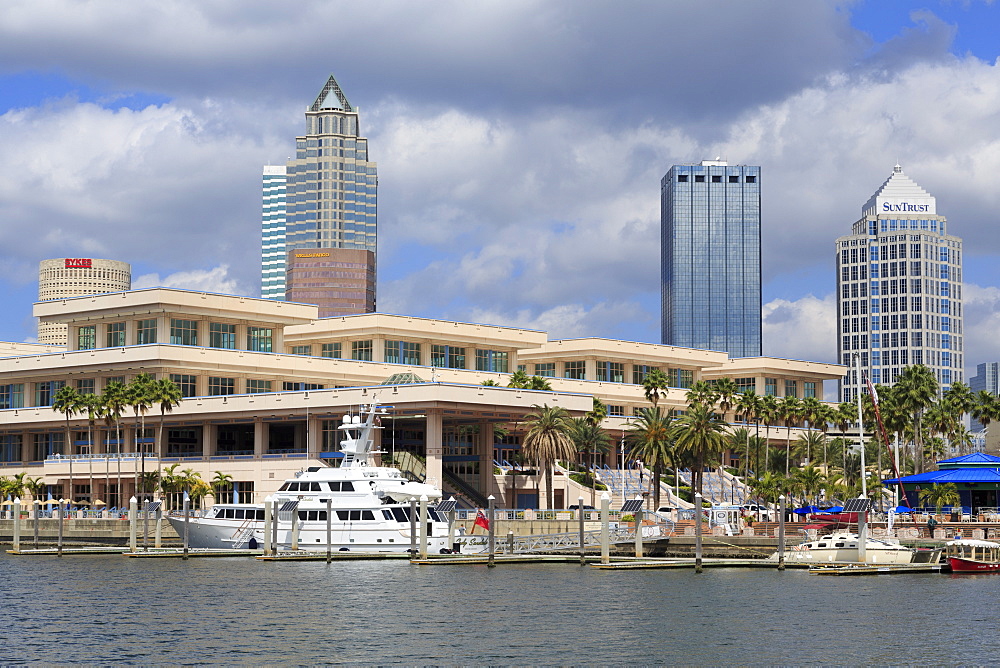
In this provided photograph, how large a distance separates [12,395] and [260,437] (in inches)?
1391

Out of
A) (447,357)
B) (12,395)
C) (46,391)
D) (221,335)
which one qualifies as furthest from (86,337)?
(447,357)

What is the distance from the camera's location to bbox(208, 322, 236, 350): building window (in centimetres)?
14912

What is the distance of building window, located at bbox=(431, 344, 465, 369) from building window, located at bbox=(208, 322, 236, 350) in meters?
23.0

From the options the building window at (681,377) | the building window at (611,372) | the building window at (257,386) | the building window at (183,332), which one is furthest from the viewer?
the building window at (681,377)

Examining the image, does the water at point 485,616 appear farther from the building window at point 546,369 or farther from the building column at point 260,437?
the building window at point 546,369

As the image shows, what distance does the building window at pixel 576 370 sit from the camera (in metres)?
179

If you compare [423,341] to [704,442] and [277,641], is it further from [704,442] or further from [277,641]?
[277,641]

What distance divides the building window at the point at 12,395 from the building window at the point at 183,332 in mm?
19786

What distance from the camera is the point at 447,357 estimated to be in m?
164

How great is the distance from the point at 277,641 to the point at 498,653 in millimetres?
9130

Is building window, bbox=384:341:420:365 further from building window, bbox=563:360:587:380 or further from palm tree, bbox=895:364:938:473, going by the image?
palm tree, bbox=895:364:938:473

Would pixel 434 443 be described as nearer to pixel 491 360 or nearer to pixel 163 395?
pixel 163 395

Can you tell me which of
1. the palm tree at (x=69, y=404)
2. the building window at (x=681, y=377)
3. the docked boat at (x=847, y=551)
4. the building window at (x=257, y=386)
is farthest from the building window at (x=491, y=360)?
the docked boat at (x=847, y=551)

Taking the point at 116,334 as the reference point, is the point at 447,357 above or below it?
below
